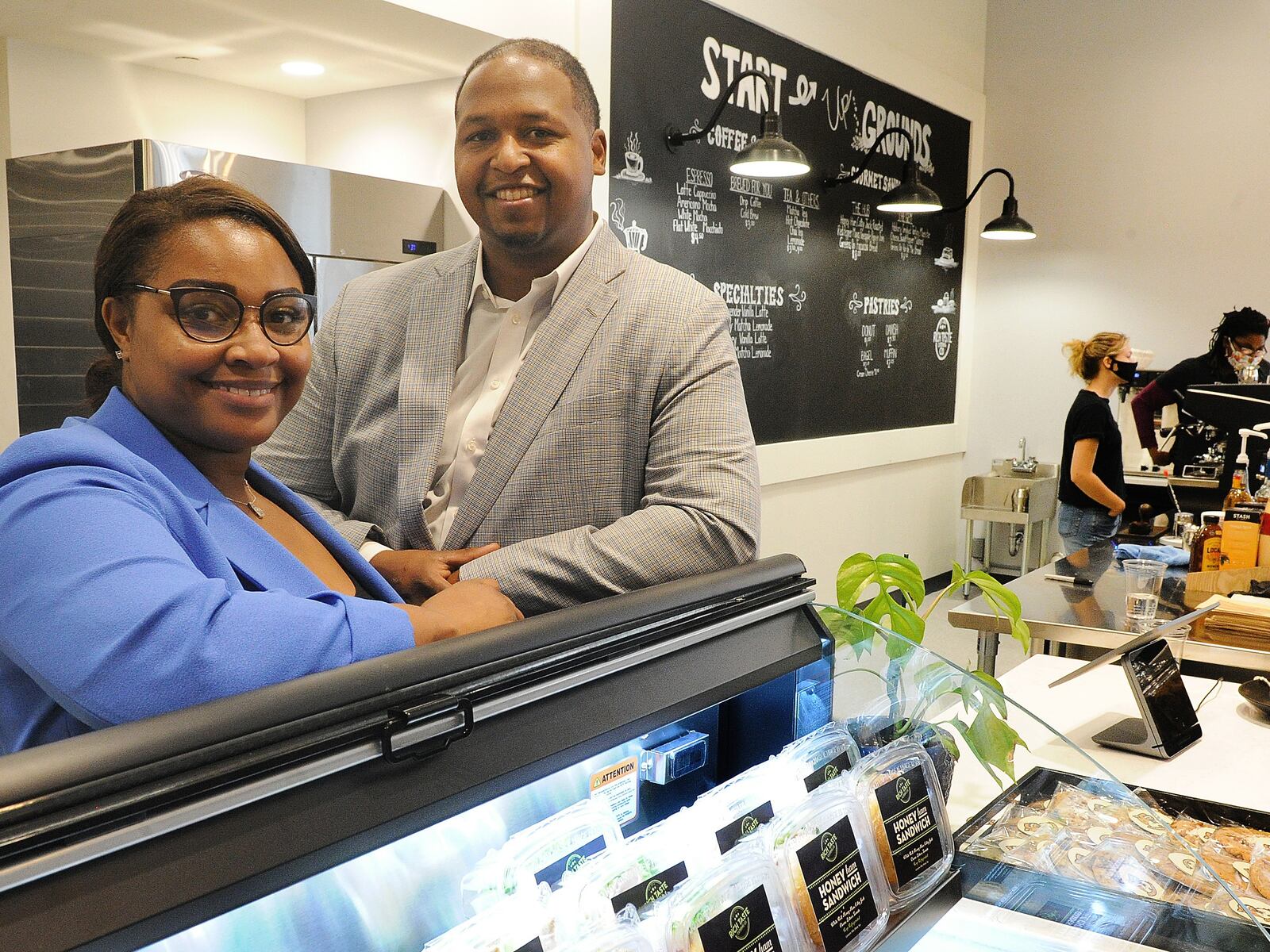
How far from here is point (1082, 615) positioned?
3.21 metres

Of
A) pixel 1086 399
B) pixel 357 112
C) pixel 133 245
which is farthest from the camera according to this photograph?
A: pixel 1086 399

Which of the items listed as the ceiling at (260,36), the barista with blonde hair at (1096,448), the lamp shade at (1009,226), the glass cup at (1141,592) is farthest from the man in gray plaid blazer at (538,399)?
the lamp shade at (1009,226)

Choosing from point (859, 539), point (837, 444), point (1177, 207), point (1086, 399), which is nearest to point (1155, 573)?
point (1086, 399)

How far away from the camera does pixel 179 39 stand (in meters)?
3.83

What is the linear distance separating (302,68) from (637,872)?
4.03 m

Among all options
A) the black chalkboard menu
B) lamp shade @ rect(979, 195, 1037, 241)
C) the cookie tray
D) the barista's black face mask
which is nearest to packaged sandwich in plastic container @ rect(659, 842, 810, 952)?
the cookie tray

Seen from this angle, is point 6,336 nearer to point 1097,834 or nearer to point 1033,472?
point 1097,834

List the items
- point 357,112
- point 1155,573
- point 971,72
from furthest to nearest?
point 971,72, point 357,112, point 1155,573

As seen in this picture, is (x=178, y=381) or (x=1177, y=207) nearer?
(x=178, y=381)

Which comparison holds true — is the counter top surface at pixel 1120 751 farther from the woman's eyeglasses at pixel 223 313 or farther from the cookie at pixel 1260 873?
the woman's eyeglasses at pixel 223 313

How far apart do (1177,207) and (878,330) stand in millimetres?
2222

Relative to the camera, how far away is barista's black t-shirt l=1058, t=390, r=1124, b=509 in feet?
16.2

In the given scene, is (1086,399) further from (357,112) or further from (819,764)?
(819,764)

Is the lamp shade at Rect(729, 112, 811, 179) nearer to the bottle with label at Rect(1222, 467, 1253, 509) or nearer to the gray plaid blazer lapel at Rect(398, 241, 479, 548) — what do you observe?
the bottle with label at Rect(1222, 467, 1253, 509)
